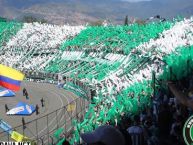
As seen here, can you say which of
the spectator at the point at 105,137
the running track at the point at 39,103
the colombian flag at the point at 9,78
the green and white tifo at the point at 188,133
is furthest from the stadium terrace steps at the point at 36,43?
the green and white tifo at the point at 188,133

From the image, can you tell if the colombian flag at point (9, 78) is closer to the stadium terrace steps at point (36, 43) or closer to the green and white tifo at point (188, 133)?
the green and white tifo at point (188, 133)

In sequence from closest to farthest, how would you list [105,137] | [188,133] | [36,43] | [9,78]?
[188,133], [105,137], [9,78], [36,43]

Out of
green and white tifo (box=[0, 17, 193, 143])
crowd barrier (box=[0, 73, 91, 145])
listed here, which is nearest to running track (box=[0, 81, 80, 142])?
crowd barrier (box=[0, 73, 91, 145])

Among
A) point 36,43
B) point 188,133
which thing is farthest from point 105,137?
point 36,43

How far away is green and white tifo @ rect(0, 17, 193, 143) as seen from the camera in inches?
737

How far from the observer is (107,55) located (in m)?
45.1

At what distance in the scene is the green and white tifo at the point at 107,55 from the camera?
1872cm

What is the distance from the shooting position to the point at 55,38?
59.9 meters

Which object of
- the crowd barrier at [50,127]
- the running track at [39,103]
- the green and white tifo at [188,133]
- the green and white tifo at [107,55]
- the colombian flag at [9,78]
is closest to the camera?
the green and white tifo at [188,133]

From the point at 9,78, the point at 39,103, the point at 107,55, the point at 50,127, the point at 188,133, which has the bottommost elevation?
the point at 50,127

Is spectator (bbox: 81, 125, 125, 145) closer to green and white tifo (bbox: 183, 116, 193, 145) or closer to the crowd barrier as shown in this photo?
green and white tifo (bbox: 183, 116, 193, 145)

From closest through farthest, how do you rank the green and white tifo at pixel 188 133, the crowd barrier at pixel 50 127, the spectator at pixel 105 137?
1. the green and white tifo at pixel 188 133
2. the spectator at pixel 105 137
3. the crowd barrier at pixel 50 127

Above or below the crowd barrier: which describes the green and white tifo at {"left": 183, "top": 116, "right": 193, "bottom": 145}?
above

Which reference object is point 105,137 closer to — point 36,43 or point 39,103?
point 39,103
